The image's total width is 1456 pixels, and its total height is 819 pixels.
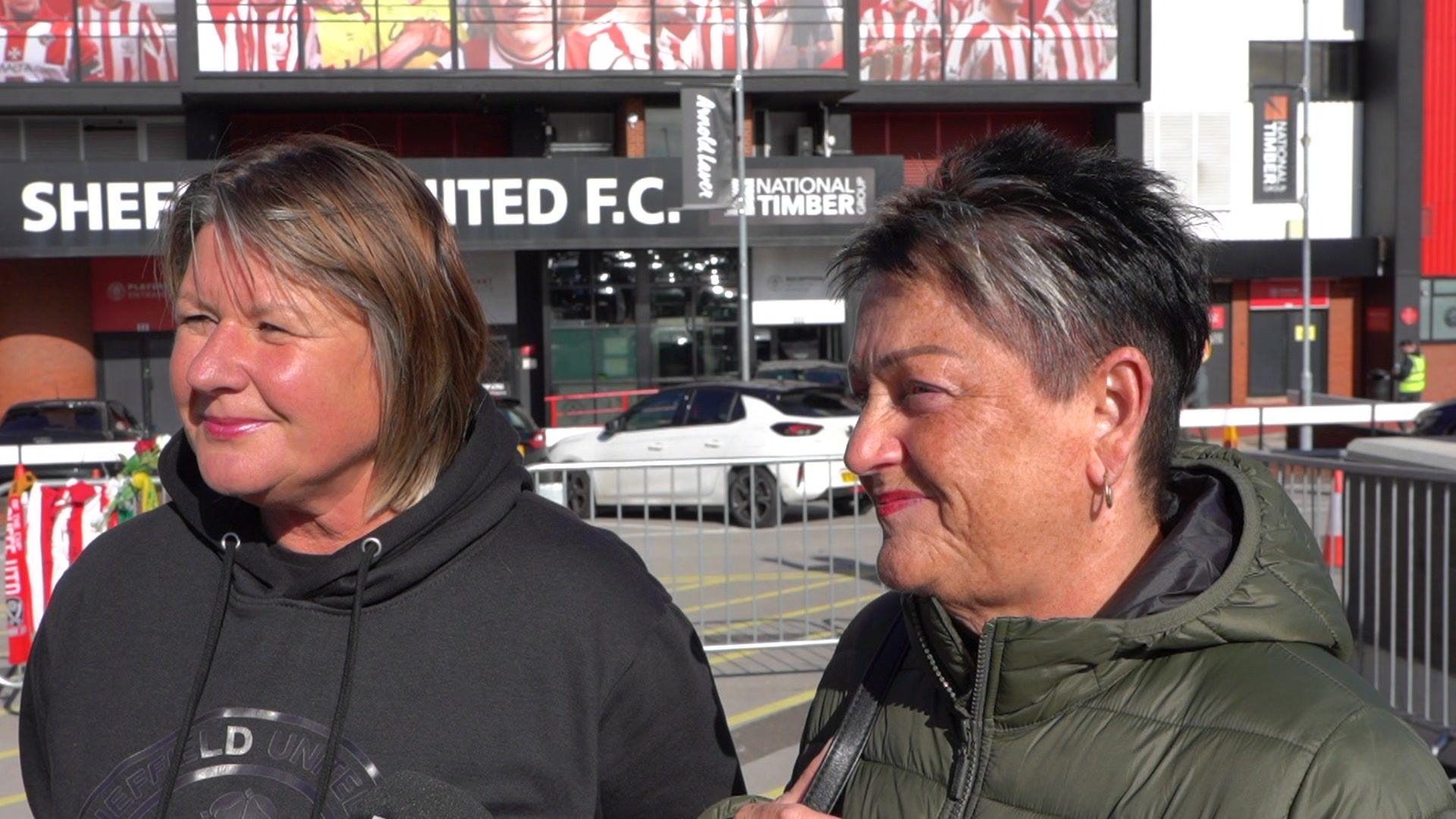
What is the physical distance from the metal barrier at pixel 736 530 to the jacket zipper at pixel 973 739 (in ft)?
19.1

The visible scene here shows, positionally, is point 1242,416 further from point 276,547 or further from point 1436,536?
point 276,547

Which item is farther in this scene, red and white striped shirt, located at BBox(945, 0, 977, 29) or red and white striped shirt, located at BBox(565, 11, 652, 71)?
red and white striped shirt, located at BBox(945, 0, 977, 29)

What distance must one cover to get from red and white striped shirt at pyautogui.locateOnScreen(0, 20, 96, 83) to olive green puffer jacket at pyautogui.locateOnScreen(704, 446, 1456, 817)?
28927mm

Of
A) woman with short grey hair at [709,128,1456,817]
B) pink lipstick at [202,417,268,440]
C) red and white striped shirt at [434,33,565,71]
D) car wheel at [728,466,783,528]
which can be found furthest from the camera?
red and white striped shirt at [434,33,565,71]

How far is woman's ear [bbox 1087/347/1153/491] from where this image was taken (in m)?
1.75

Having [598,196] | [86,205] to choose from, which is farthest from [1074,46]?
[86,205]

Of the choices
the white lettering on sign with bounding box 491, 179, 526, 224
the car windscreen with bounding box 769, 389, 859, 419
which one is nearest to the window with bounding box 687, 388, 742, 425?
the car windscreen with bounding box 769, 389, 859, 419

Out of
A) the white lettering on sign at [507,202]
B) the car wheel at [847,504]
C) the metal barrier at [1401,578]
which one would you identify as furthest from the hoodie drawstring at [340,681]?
the white lettering on sign at [507,202]

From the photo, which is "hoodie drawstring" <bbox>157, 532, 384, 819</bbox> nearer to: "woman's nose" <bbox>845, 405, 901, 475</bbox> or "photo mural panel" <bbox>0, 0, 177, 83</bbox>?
"woman's nose" <bbox>845, 405, 901, 475</bbox>

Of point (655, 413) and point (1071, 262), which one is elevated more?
point (1071, 262)

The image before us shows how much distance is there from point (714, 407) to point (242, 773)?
1419 centimetres

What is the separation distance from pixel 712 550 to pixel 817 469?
86 centimetres

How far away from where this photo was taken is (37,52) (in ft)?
88.1

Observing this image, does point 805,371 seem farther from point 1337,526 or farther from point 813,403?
point 1337,526
